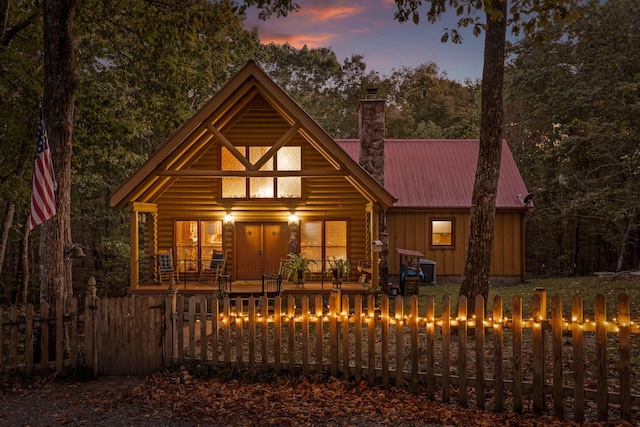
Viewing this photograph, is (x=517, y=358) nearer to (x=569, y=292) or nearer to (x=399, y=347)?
(x=399, y=347)

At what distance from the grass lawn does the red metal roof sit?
3.68m

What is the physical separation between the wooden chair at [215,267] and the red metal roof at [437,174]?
823 centimetres

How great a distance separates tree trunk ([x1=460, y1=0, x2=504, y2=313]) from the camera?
9461 mm

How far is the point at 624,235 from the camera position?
2498 centimetres

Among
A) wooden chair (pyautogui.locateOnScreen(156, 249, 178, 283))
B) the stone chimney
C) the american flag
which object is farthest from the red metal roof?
the american flag

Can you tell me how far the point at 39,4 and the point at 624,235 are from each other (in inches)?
1064

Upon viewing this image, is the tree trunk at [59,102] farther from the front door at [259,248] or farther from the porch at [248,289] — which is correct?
the front door at [259,248]

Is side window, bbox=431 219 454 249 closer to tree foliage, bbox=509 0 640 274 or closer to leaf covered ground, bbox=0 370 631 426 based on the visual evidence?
tree foliage, bbox=509 0 640 274

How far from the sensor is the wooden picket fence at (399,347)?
18.8ft

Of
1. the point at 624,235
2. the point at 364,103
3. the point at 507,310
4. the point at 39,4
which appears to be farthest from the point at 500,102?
the point at 624,235

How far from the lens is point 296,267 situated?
15945 mm

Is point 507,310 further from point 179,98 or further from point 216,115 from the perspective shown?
point 179,98

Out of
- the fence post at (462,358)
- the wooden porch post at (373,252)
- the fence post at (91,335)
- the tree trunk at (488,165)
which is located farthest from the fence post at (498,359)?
the wooden porch post at (373,252)

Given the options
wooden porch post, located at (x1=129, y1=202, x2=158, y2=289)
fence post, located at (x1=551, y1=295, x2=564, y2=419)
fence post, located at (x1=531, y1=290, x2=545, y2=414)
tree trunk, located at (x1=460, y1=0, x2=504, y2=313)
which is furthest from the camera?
wooden porch post, located at (x1=129, y1=202, x2=158, y2=289)
